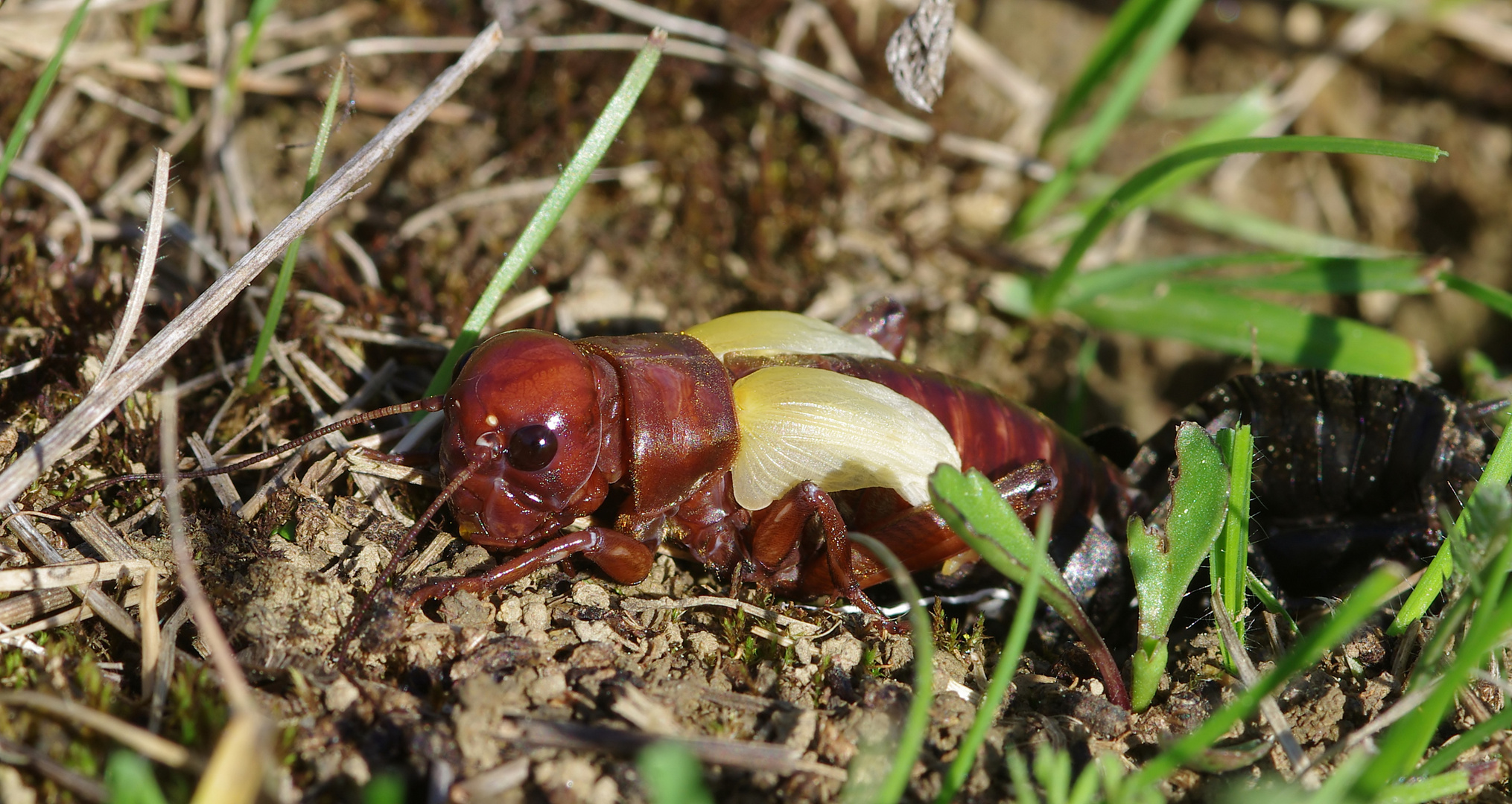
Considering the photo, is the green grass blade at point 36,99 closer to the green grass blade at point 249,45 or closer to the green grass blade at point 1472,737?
the green grass blade at point 249,45

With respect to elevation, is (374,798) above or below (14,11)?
below

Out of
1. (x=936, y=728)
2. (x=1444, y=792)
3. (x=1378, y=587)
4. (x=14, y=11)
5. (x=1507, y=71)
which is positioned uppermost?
(x=1507, y=71)

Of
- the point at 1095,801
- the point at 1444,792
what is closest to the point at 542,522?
the point at 1095,801

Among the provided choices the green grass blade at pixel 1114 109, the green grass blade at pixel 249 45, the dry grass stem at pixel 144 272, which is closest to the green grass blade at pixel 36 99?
the dry grass stem at pixel 144 272

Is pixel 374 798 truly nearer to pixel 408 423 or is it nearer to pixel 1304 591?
pixel 408 423

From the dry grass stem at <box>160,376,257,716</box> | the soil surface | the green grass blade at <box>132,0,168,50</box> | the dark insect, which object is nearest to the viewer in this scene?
the dry grass stem at <box>160,376,257,716</box>

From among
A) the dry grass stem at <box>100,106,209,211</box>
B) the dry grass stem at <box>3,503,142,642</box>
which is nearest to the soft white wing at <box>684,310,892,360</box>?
the dry grass stem at <box>3,503,142,642</box>

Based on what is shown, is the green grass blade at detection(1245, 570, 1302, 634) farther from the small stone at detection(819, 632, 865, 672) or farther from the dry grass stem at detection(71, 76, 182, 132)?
the dry grass stem at detection(71, 76, 182, 132)
